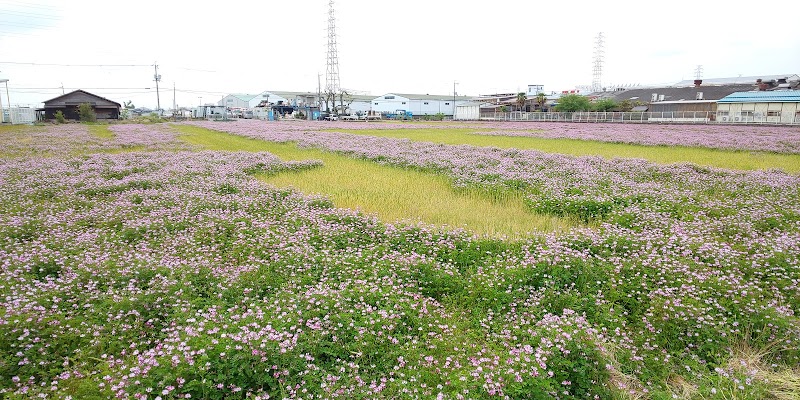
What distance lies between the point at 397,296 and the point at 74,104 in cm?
8453

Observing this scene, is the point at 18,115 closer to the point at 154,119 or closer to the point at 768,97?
the point at 154,119

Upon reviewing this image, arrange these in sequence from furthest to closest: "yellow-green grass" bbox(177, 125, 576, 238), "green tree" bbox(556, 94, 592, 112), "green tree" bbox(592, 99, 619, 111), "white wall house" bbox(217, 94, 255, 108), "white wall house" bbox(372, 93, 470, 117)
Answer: "white wall house" bbox(217, 94, 255, 108) → "white wall house" bbox(372, 93, 470, 117) → "green tree" bbox(556, 94, 592, 112) → "green tree" bbox(592, 99, 619, 111) → "yellow-green grass" bbox(177, 125, 576, 238)

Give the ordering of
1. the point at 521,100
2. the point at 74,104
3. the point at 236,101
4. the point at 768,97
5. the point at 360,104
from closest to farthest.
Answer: the point at 768,97
the point at 74,104
the point at 521,100
the point at 360,104
the point at 236,101

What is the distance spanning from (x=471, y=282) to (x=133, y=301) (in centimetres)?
474

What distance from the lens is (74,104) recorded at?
69.7 metres

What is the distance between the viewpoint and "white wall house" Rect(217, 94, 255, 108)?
143 meters

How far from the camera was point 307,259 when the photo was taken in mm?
7285

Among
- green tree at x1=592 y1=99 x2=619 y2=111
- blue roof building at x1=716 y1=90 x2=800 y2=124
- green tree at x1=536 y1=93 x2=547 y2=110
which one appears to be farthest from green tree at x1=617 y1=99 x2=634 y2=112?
green tree at x1=536 y1=93 x2=547 y2=110

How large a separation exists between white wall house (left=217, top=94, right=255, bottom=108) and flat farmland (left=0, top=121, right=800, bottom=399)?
141m

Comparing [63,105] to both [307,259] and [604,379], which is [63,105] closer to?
[307,259]

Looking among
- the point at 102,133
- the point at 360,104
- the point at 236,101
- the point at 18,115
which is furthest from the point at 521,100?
the point at 236,101

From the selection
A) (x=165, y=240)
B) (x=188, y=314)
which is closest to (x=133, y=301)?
(x=188, y=314)

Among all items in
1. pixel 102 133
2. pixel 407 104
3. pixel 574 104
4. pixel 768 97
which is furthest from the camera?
pixel 407 104

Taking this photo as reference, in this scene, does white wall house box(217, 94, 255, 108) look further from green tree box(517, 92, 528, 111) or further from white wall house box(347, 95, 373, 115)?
green tree box(517, 92, 528, 111)
